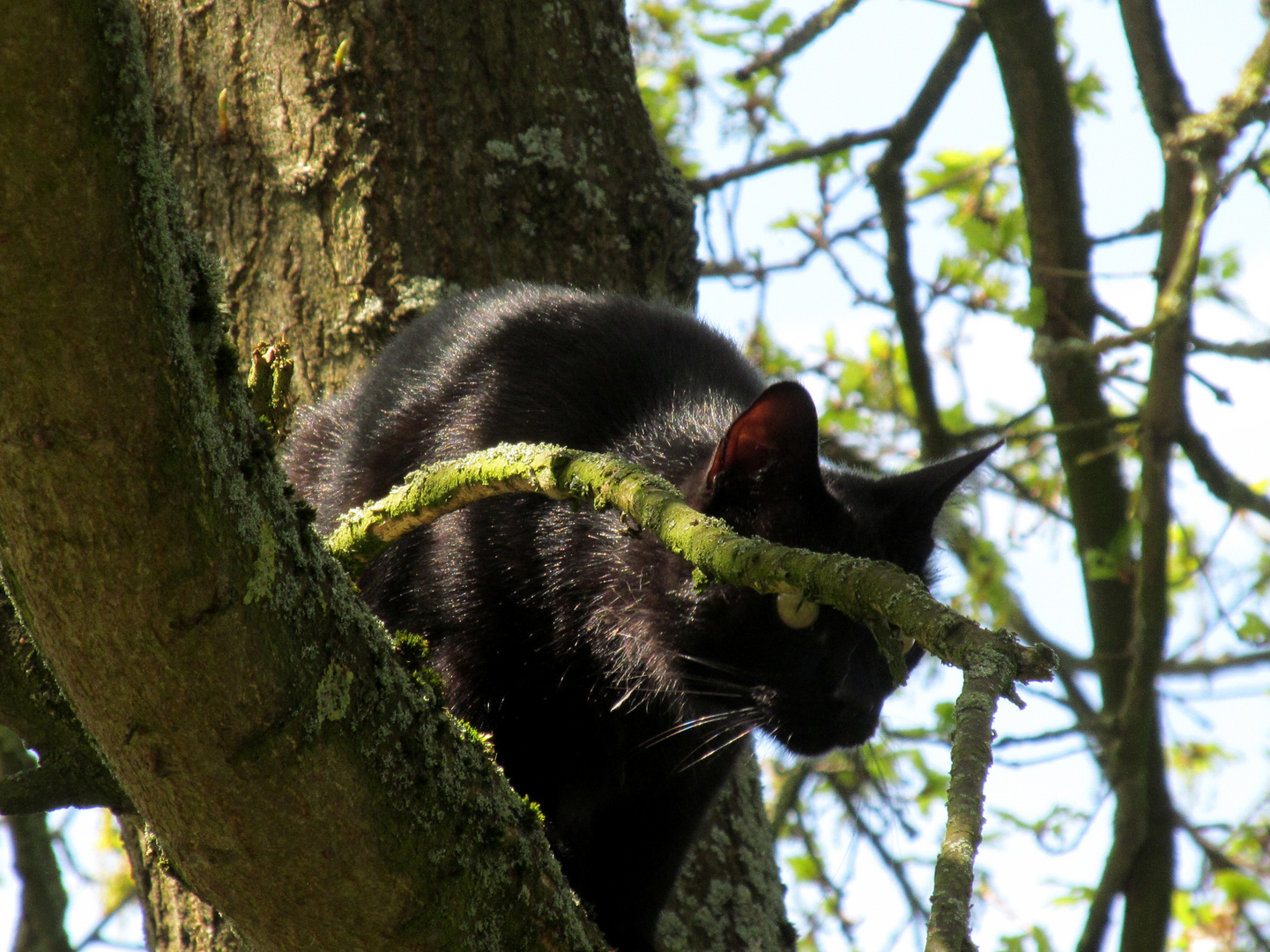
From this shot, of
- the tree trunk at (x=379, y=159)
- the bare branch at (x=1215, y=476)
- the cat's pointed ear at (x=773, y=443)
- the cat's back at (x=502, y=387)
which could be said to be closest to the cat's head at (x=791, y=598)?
the cat's pointed ear at (x=773, y=443)

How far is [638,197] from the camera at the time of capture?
2682 mm

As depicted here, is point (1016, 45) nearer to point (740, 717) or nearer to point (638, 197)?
point (638, 197)

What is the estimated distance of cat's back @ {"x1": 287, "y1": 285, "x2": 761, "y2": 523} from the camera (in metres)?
2.31

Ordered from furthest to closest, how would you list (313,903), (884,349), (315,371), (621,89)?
(884,349)
(621,89)
(315,371)
(313,903)

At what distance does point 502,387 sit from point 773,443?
1.87 ft

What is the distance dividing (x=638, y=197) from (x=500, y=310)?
20.4 inches

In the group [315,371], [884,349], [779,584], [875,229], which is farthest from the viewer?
[884,349]

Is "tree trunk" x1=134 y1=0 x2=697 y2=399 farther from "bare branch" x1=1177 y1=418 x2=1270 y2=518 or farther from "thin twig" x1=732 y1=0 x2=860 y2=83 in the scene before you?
"bare branch" x1=1177 y1=418 x2=1270 y2=518

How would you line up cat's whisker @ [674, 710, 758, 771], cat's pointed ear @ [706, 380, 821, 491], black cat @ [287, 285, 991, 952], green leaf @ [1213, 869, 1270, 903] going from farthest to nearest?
green leaf @ [1213, 869, 1270, 903]
cat's whisker @ [674, 710, 758, 771]
black cat @ [287, 285, 991, 952]
cat's pointed ear @ [706, 380, 821, 491]

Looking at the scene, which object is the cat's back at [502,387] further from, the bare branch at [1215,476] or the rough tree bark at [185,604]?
the bare branch at [1215,476]

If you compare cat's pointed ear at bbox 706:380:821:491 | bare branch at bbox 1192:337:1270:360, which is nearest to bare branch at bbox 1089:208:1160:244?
bare branch at bbox 1192:337:1270:360

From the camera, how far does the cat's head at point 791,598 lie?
206 cm

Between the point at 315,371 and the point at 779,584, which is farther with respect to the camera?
the point at 315,371

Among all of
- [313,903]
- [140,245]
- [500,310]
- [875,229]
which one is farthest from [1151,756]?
[140,245]
